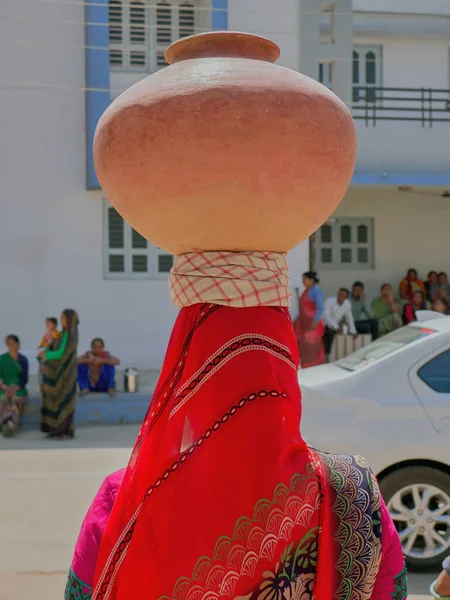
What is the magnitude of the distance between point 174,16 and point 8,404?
683 cm

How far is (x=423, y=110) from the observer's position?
14.1 metres

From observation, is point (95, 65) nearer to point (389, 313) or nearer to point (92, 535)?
point (389, 313)

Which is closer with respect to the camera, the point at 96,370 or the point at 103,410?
the point at 103,410

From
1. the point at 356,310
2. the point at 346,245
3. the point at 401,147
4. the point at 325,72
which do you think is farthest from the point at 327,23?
the point at 356,310

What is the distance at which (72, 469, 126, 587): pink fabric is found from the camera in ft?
6.01

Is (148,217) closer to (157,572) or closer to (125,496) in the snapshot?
(125,496)

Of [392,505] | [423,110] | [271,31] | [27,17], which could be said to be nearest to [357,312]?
[423,110]

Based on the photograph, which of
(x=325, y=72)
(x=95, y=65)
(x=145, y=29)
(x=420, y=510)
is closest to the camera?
(x=420, y=510)

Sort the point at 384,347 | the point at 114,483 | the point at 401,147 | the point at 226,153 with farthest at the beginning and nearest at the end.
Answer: the point at 401,147, the point at 384,347, the point at 114,483, the point at 226,153

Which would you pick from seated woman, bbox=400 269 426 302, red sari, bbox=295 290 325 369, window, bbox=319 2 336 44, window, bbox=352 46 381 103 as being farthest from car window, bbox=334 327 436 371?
window, bbox=352 46 381 103

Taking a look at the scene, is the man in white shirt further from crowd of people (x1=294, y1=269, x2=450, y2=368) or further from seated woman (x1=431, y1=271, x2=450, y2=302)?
seated woman (x1=431, y1=271, x2=450, y2=302)

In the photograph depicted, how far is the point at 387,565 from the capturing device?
6.07 ft

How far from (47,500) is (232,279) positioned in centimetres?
507

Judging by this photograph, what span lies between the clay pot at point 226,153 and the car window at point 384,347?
3636mm
